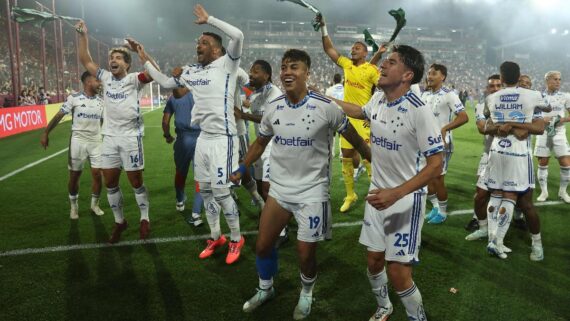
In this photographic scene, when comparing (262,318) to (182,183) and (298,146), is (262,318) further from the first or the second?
(182,183)

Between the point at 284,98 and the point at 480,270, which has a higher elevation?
the point at 284,98

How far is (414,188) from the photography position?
2.61m

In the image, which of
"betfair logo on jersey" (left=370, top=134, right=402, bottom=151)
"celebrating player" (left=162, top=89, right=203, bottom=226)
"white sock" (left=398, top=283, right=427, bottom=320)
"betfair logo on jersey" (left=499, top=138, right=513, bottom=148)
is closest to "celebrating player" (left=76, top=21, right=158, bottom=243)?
"celebrating player" (left=162, top=89, right=203, bottom=226)

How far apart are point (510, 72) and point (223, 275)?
12.9ft

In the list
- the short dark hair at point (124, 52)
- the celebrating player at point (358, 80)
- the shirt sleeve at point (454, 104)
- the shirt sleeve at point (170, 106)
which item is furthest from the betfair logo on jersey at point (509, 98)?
the shirt sleeve at point (170, 106)

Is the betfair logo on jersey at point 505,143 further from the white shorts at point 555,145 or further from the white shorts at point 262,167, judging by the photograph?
the white shorts at point 555,145

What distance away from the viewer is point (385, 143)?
296 cm

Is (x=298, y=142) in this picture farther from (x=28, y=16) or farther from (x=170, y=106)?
(x=28, y=16)

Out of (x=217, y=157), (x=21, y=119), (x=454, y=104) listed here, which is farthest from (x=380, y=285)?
(x=21, y=119)

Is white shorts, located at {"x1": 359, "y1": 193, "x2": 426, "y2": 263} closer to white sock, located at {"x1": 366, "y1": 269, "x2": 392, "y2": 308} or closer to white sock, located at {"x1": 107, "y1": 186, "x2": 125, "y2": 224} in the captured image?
white sock, located at {"x1": 366, "y1": 269, "x2": 392, "y2": 308}

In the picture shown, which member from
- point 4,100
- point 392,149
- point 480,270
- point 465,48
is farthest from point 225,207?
point 465,48

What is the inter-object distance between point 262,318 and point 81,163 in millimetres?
4531

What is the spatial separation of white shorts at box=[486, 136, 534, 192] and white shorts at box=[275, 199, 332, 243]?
257cm

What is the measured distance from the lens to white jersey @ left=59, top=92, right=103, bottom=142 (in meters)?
6.56
